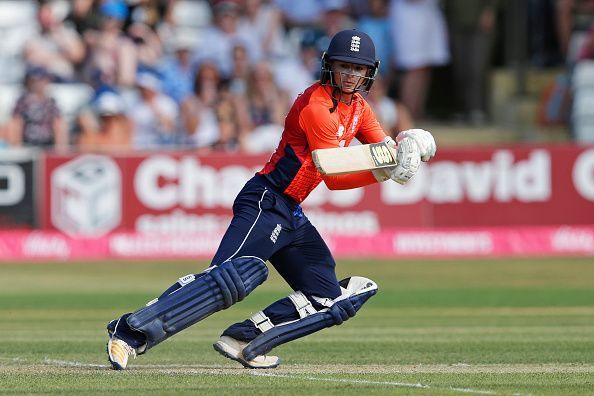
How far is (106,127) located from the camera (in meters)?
16.5

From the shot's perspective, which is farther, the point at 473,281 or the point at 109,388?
the point at 473,281

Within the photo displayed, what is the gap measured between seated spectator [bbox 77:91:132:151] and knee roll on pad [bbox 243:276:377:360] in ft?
31.8

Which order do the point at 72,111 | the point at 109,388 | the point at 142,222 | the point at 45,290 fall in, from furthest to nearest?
the point at 72,111 < the point at 142,222 < the point at 45,290 < the point at 109,388

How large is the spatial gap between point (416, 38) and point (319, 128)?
1164 centimetres

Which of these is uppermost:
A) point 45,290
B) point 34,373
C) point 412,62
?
point 412,62

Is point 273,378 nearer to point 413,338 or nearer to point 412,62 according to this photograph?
point 413,338

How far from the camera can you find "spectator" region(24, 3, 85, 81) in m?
17.4

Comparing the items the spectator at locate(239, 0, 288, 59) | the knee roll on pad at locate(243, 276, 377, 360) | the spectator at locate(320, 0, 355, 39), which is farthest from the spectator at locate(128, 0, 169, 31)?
the knee roll on pad at locate(243, 276, 377, 360)

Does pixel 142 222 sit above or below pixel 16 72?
below

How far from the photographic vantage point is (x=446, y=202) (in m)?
16.5

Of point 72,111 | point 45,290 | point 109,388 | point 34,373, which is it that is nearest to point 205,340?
point 34,373

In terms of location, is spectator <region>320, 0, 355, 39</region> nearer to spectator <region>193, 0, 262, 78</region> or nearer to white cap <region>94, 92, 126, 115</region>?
spectator <region>193, 0, 262, 78</region>

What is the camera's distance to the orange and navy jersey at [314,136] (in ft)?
21.6

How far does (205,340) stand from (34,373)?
240cm
